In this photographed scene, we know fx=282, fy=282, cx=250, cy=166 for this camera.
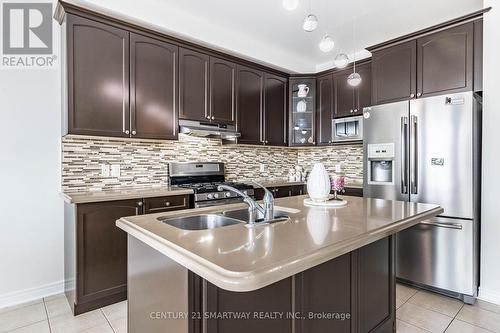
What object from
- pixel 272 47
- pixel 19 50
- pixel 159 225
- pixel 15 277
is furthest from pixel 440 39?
pixel 15 277

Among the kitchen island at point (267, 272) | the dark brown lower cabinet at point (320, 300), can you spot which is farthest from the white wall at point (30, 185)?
the dark brown lower cabinet at point (320, 300)

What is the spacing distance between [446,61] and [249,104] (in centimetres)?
216

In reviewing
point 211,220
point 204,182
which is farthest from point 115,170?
point 211,220

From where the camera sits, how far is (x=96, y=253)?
2.30 meters

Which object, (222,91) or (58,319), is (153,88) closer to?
(222,91)

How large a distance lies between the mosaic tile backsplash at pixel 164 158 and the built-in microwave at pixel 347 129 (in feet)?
1.05

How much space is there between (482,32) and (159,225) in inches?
123

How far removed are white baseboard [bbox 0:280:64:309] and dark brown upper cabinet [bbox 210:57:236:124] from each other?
2.27 metres

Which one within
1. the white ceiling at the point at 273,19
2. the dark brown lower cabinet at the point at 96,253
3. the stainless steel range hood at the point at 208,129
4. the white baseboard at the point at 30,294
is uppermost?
the white ceiling at the point at 273,19

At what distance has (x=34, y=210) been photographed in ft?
8.35

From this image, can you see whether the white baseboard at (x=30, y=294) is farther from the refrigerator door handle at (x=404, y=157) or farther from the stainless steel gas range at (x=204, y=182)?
the refrigerator door handle at (x=404, y=157)

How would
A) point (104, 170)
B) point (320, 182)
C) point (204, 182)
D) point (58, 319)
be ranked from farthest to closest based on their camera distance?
point (204, 182) → point (104, 170) → point (58, 319) → point (320, 182)

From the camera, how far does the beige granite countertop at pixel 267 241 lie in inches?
31.4

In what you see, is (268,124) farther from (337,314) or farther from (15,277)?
(15,277)
